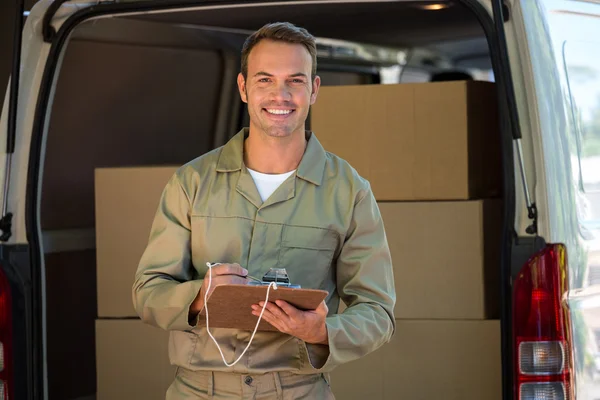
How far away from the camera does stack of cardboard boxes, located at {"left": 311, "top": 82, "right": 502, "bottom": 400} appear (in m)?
3.06

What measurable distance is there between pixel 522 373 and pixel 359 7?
205 cm

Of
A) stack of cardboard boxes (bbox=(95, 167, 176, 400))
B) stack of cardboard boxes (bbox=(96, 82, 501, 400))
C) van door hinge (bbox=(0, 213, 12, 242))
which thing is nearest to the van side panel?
stack of cardboard boxes (bbox=(96, 82, 501, 400))

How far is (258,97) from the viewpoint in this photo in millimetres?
2270

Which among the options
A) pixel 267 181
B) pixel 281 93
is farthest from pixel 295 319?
pixel 281 93

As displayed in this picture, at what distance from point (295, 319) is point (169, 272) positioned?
356 millimetres

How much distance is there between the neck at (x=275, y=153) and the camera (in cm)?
231

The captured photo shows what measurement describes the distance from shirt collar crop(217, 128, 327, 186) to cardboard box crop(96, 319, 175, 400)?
110 centimetres

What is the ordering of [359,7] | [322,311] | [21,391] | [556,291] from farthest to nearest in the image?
[359,7] < [21,391] < [556,291] < [322,311]

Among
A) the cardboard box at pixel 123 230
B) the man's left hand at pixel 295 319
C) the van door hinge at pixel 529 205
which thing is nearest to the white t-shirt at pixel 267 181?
the man's left hand at pixel 295 319

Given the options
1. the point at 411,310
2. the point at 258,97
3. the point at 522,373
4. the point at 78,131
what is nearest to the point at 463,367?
the point at 411,310

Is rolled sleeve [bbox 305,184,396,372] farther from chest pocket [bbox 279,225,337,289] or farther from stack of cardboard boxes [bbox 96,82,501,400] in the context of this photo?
stack of cardboard boxes [bbox 96,82,501,400]

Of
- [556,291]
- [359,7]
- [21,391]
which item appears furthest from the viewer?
[359,7]

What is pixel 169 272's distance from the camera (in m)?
2.23

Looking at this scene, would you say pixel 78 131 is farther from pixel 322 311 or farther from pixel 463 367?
pixel 322 311
